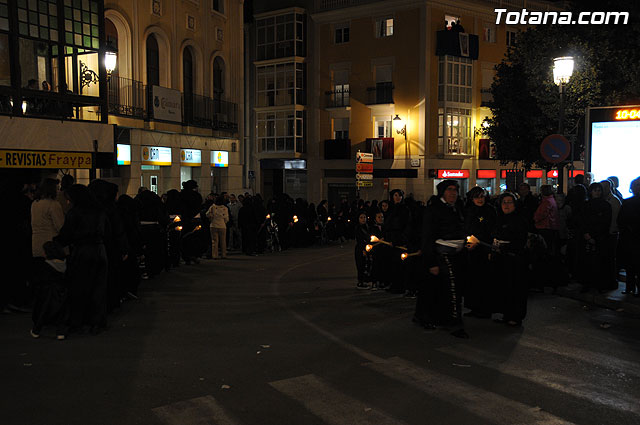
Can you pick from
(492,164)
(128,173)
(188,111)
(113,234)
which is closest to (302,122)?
(492,164)

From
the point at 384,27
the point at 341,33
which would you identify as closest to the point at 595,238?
the point at 384,27

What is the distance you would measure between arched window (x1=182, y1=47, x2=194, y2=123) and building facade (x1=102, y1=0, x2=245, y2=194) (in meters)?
0.05

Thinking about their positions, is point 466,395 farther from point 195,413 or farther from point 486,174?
point 486,174

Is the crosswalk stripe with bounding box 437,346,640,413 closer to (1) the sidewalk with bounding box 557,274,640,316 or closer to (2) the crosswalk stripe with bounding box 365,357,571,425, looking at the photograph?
(2) the crosswalk stripe with bounding box 365,357,571,425

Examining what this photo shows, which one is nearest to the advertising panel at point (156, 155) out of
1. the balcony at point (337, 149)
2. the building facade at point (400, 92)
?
the building facade at point (400, 92)

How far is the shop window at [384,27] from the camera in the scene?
→ 40438mm

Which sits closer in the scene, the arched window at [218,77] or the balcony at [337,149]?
the arched window at [218,77]

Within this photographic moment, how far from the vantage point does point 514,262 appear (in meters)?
8.82

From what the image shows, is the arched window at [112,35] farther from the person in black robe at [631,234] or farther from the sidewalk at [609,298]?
the person in black robe at [631,234]

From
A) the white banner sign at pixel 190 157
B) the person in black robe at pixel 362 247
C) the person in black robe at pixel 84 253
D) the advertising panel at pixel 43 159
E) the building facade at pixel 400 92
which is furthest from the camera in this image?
the building facade at pixel 400 92

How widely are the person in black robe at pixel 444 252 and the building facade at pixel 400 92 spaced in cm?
3125

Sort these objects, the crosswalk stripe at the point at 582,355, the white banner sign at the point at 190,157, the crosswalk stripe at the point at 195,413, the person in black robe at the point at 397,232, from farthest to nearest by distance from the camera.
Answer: the white banner sign at the point at 190,157
the person in black robe at the point at 397,232
the crosswalk stripe at the point at 582,355
the crosswalk stripe at the point at 195,413

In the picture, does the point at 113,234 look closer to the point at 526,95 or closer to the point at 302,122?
the point at 526,95

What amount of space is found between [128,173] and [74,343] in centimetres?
1726
